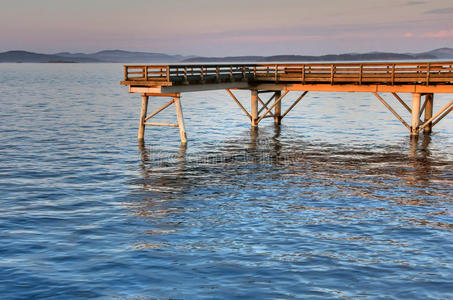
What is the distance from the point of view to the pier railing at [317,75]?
26.9m

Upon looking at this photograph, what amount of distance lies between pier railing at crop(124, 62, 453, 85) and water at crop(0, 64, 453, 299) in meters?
3.53

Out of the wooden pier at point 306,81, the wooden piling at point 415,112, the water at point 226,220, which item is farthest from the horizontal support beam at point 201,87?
the wooden piling at point 415,112

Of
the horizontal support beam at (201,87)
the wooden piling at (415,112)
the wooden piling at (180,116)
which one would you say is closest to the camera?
the horizontal support beam at (201,87)

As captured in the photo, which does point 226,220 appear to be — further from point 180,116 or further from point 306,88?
point 306,88

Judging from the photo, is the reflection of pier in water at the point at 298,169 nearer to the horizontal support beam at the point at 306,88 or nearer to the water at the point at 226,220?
the water at the point at 226,220

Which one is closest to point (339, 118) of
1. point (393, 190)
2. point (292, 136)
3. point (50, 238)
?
point (292, 136)

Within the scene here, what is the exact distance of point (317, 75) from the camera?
31.5 metres

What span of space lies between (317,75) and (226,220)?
60.2 ft

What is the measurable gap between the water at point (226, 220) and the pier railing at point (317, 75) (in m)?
3.53

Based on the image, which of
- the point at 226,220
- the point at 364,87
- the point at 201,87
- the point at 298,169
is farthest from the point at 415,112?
the point at 226,220

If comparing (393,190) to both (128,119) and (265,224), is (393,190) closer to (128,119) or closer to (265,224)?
(265,224)

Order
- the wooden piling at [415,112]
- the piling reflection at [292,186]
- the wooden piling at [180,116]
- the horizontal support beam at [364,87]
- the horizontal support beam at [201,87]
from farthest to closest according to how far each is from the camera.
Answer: the wooden piling at [415,112] < the horizontal support beam at [364,87] < the wooden piling at [180,116] < the horizontal support beam at [201,87] < the piling reflection at [292,186]

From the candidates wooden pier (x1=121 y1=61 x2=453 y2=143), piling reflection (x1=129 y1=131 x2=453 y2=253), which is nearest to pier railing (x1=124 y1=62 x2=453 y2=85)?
wooden pier (x1=121 y1=61 x2=453 y2=143)

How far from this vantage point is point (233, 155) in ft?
85.6
